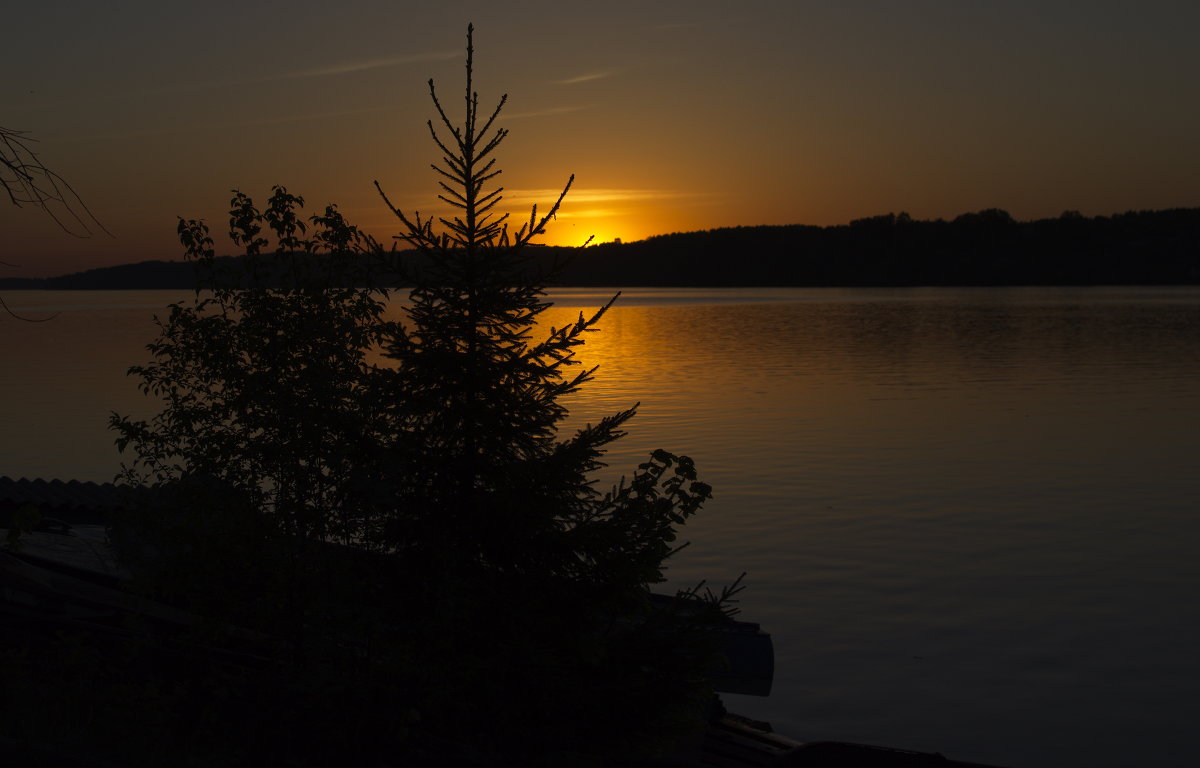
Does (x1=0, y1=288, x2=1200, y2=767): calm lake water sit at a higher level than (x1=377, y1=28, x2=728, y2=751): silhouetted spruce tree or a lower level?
lower

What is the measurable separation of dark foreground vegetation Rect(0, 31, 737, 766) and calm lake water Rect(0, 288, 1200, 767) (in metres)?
5.45

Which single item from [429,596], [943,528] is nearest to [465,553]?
[429,596]

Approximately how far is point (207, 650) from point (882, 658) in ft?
32.6

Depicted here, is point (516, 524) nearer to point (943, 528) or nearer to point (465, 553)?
point (465, 553)

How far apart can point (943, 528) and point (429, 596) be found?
1699cm

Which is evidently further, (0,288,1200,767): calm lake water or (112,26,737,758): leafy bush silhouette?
(0,288,1200,767): calm lake water

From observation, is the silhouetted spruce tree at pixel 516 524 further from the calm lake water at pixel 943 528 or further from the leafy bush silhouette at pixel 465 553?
the calm lake water at pixel 943 528

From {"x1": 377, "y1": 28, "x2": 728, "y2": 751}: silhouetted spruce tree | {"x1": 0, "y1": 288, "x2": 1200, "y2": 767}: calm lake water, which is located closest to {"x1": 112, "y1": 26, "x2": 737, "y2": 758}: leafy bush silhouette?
{"x1": 377, "y1": 28, "x2": 728, "y2": 751}: silhouetted spruce tree

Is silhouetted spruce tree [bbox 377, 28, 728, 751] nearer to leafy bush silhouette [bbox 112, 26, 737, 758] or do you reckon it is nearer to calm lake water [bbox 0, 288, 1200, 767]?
leafy bush silhouette [bbox 112, 26, 737, 758]

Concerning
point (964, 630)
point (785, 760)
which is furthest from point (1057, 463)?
point (785, 760)

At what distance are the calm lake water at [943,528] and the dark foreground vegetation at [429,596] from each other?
5450 mm

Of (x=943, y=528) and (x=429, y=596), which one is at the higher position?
(x=429, y=596)

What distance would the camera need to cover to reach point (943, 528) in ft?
75.0

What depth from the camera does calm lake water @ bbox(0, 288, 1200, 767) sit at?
44.5 ft
